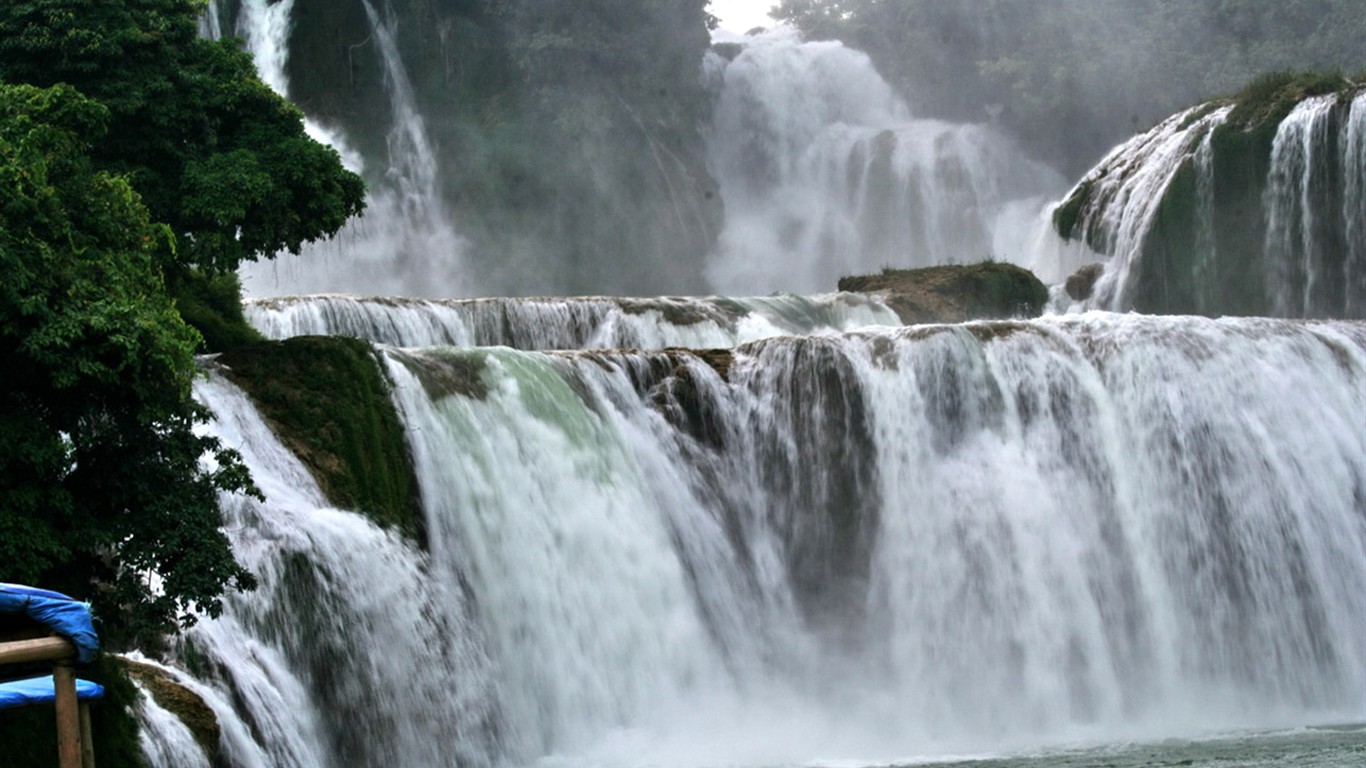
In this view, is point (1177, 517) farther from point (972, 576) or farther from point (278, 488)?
point (278, 488)

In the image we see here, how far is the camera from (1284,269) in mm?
35500

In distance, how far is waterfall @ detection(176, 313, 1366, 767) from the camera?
64.8 ft

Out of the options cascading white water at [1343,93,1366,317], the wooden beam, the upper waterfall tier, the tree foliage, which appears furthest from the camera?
the tree foliage

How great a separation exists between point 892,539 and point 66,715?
1649 cm

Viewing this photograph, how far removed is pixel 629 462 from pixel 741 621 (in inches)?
101

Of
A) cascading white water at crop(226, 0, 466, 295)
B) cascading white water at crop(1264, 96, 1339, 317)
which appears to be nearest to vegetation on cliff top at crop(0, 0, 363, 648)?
cascading white water at crop(1264, 96, 1339, 317)

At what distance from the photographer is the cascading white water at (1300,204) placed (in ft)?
113

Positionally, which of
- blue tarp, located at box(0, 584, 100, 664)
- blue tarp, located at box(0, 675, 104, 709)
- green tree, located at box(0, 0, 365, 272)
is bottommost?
blue tarp, located at box(0, 675, 104, 709)

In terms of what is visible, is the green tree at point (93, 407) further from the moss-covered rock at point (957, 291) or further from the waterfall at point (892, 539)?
the moss-covered rock at point (957, 291)

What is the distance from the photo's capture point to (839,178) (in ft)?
192

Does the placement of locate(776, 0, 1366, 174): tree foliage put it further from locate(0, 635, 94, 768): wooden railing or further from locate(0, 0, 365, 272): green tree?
locate(0, 635, 94, 768): wooden railing

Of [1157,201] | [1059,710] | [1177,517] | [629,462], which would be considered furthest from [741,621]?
[1157,201]

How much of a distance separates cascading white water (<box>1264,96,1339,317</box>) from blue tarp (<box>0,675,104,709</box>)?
30510 mm

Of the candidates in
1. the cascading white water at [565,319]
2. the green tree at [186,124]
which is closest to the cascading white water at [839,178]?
the cascading white water at [565,319]
